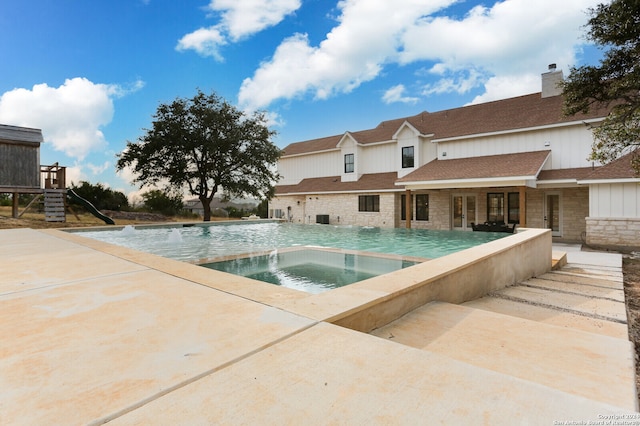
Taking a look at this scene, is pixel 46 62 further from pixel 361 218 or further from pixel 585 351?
pixel 585 351

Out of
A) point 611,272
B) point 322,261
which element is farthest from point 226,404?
point 611,272

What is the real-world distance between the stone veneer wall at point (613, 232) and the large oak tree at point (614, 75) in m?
Result: 3.46

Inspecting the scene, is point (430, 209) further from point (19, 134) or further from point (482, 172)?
point (19, 134)

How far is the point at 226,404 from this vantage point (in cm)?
137

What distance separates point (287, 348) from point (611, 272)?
31.1ft

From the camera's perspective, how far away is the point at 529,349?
2.38 metres

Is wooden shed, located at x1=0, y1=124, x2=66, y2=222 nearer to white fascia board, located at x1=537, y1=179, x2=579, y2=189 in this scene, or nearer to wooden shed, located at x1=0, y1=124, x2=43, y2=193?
wooden shed, located at x1=0, y1=124, x2=43, y2=193

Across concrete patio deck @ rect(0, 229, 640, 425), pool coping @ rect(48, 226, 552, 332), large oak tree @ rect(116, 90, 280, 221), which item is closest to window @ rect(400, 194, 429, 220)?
large oak tree @ rect(116, 90, 280, 221)

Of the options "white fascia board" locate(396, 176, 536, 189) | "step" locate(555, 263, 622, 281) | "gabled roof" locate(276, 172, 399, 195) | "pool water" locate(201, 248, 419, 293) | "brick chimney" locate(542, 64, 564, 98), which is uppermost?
"brick chimney" locate(542, 64, 564, 98)

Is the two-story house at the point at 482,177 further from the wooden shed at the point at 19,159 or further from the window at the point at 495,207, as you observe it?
the wooden shed at the point at 19,159

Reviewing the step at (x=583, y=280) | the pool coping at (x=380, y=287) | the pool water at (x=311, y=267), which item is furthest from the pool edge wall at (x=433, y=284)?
the pool water at (x=311, y=267)

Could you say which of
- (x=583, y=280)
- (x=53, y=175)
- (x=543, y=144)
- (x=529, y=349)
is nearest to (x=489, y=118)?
(x=543, y=144)

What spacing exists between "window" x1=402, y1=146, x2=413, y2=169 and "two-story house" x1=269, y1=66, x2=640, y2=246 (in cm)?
6

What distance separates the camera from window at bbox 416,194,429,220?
19625 mm
